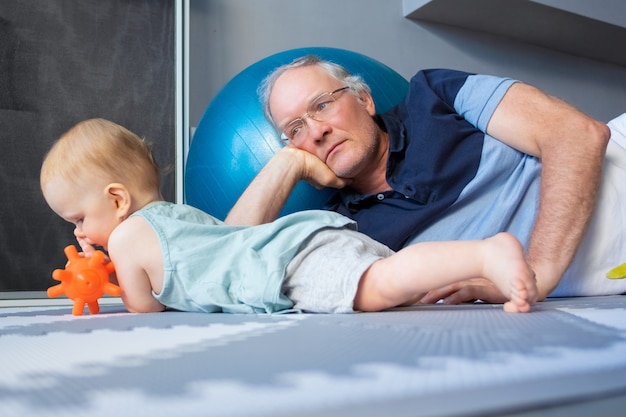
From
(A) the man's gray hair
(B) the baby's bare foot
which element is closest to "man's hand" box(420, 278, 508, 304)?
(B) the baby's bare foot

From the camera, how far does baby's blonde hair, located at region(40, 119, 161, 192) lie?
3.42 feet

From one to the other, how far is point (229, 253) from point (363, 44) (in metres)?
2.21

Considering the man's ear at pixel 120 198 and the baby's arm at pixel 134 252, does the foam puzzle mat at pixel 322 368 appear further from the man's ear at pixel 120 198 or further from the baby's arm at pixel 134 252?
the man's ear at pixel 120 198

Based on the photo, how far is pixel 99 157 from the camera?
104 cm

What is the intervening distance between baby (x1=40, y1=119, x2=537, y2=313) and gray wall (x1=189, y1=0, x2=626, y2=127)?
1476 mm

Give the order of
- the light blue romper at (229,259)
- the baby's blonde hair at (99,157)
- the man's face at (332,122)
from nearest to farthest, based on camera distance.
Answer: the light blue romper at (229,259)
the baby's blonde hair at (99,157)
the man's face at (332,122)

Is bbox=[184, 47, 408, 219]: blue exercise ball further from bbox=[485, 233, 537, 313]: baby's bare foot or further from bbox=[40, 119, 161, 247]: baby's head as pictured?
bbox=[485, 233, 537, 313]: baby's bare foot

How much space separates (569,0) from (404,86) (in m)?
1.93

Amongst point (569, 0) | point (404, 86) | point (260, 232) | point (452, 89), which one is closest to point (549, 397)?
point (260, 232)

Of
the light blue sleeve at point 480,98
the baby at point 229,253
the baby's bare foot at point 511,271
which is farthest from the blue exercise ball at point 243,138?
the baby's bare foot at point 511,271

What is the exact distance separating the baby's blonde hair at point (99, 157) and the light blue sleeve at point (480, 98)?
729 mm

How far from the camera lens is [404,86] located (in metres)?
1.82

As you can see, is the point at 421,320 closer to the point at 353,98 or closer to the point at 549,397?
the point at 549,397

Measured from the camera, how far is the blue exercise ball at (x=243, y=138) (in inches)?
65.0
